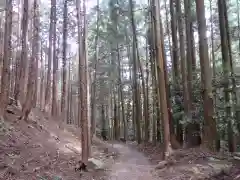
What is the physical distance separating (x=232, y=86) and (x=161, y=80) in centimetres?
416

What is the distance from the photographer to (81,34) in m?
10.9

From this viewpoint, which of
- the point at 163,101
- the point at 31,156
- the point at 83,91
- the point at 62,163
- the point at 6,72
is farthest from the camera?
the point at 163,101

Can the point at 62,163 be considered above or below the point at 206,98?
below

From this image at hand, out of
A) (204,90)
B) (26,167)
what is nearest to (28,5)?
(26,167)

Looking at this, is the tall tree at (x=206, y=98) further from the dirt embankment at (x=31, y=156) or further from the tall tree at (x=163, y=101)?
the dirt embankment at (x=31, y=156)

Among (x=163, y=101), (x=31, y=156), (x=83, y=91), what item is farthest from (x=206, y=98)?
(x=31, y=156)

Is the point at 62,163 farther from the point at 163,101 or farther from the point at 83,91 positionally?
the point at 163,101

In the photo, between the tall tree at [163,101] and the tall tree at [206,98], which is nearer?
the tall tree at [206,98]

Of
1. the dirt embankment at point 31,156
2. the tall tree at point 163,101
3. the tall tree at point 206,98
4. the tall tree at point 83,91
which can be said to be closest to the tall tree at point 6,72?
the dirt embankment at point 31,156

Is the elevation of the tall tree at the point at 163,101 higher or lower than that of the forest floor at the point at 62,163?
higher

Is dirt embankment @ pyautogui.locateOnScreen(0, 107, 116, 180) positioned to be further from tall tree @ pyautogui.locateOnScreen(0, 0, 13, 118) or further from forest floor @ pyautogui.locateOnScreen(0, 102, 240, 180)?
tall tree @ pyautogui.locateOnScreen(0, 0, 13, 118)

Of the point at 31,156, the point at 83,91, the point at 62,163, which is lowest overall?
the point at 62,163

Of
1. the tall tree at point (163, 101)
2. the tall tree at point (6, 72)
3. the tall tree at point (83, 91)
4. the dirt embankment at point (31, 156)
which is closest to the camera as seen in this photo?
the dirt embankment at point (31, 156)

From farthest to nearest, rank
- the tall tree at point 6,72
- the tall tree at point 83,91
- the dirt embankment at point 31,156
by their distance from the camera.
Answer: the tall tree at point 6,72
the tall tree at point 83,91
the dirt embankment at point 31,156
